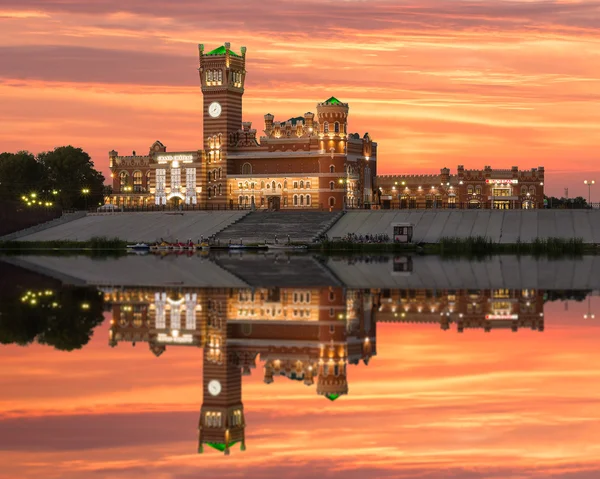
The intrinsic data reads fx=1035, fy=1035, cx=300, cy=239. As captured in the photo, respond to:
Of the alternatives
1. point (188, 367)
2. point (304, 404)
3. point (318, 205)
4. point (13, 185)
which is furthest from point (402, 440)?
point (13, 185)

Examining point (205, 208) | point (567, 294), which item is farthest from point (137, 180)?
point (567, 294)

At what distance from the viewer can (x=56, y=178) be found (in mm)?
181125

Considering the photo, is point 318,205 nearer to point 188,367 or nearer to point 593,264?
point 593,264

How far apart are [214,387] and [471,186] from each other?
5667 inches

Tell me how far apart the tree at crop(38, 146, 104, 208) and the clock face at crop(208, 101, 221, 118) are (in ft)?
124

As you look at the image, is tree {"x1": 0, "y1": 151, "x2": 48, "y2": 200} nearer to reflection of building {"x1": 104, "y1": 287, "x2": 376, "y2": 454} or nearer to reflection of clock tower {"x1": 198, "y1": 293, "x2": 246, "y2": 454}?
reflection of building {"x1": 104, "y1": 287, "x2": 376, "y2": 454}

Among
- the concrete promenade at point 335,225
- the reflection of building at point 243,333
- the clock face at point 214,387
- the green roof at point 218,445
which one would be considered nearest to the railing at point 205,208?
the concrete promenade at point 335,225

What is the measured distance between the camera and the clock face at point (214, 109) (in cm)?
14550

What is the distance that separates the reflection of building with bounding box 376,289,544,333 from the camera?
39.2m

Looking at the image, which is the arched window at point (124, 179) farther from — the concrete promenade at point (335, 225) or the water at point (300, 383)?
the water at point (300, 383)

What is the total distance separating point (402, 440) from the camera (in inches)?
785

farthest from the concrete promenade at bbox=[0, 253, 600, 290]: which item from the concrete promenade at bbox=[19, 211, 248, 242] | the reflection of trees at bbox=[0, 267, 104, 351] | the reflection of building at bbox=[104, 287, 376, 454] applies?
the concrete promenade at bbox=[19, 211, 248, 242]

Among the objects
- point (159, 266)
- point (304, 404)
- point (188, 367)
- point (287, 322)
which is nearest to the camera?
point (304, 404)

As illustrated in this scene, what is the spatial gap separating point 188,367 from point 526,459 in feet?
41.8
